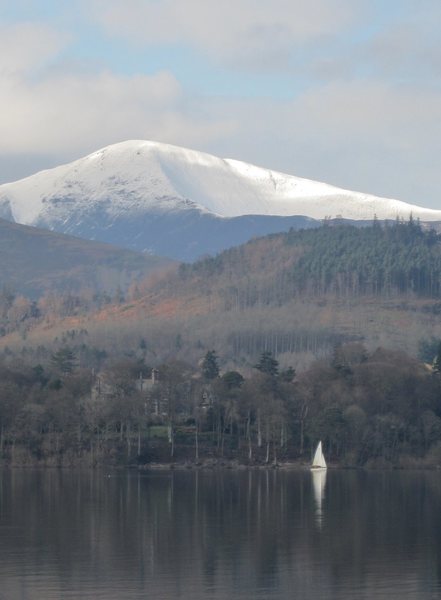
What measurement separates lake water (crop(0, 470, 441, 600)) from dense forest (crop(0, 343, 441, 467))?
1565cm

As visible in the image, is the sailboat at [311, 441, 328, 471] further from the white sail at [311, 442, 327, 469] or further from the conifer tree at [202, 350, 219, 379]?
the conifer tree at [202, 350, 219, 379]

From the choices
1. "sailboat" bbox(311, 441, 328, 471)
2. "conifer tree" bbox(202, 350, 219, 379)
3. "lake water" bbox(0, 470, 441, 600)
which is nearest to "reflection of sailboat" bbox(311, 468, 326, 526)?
"lake water" bbox(0, 470, 441, 600)

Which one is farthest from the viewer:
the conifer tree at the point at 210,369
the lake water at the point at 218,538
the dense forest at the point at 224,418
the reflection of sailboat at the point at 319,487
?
the conifer tree at the point at 210,369

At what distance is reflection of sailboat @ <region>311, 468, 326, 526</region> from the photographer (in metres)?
84.5

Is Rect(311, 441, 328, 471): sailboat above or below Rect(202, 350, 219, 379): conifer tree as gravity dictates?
below

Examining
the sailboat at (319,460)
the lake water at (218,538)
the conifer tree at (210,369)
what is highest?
the conifer tree at (210,369)

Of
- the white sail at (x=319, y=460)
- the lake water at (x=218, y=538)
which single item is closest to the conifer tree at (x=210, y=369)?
the white sail at (x=319, y=460)

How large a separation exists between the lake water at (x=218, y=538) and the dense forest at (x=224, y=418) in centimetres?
1565

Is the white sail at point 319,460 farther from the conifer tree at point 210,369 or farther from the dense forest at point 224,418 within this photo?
the conifer tree at point 210,369

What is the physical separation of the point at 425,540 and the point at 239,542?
9.45m

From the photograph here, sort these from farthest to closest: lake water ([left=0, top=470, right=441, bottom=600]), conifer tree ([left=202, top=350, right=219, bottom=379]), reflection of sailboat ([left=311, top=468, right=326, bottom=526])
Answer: conifer tree ([left=202, top=350, right=219, bottom=379]), reflection of sailboat ([left=311, top=468, right=326, bottom=526]), lake water ([left=0, top=470, right=441, bottom=600])

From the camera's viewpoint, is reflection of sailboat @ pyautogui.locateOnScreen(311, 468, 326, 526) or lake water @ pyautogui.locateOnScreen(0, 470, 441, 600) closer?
lake water @ pyautogui.locateOnScreen(0, 470, 441, 600)

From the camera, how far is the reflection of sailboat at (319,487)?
84.5 m

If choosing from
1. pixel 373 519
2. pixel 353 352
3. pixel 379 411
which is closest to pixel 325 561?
pixel 373 519
